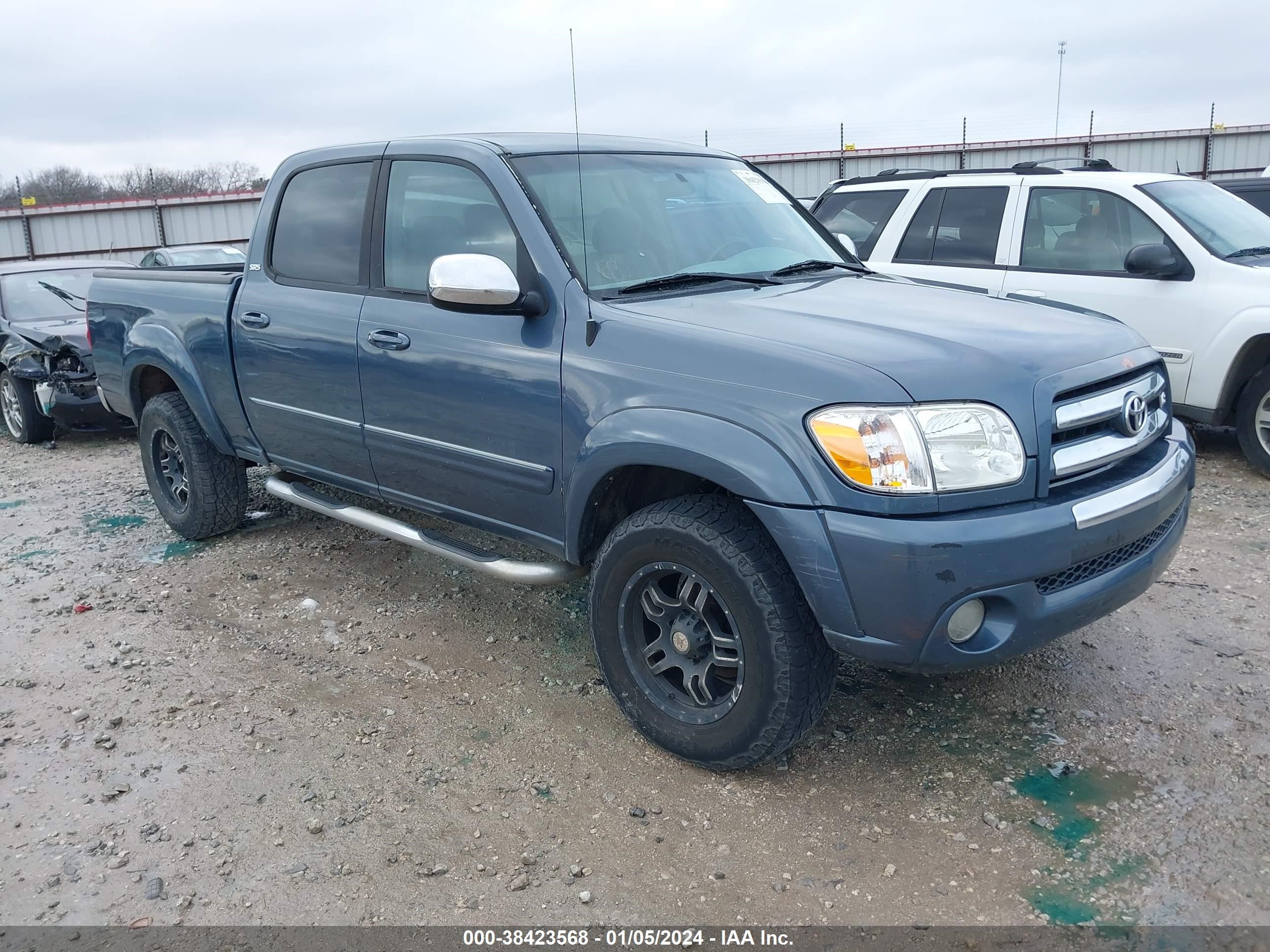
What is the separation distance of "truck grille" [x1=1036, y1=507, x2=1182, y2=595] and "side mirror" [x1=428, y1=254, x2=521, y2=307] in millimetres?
1792

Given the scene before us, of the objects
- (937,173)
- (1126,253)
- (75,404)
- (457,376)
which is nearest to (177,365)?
(457,376)

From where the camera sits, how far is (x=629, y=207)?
3582 mm

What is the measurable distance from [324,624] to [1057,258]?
5.07 meters

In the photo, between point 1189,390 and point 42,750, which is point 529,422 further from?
point 1189,390

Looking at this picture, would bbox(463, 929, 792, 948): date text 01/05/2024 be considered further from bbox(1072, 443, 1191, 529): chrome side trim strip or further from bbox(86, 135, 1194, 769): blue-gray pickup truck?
bbox(1072, 443, 1191, 529): chrome side trim strip

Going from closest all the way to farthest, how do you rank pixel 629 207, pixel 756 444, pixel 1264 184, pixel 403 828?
pixel 756 444 < pixel 403 828 < pixel 629 207 < pixel 1264 184

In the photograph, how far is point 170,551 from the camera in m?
5.36

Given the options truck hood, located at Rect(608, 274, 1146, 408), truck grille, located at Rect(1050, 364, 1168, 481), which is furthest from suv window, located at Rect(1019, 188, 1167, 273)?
truck grille, located at Rect(1050, 364, 1168, 481)

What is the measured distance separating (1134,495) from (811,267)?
4.92ft

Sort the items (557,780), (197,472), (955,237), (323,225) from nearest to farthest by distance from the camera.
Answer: (557,780) < (323,225) < (197,472) < (955,237)

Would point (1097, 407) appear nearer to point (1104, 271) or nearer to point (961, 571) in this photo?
point (961, 571)

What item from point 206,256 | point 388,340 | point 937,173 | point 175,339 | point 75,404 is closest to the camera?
A: point 388,340

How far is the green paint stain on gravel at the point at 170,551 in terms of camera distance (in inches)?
206

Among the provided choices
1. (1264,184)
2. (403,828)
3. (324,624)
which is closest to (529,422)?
(403,828)
